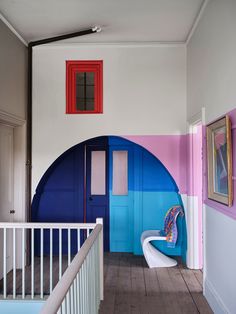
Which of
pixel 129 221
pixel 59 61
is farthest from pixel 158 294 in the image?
pixel 59 61

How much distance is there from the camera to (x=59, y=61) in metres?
4.23

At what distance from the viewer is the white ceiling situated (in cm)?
313

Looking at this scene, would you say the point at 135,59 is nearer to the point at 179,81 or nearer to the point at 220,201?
the point at 179,81

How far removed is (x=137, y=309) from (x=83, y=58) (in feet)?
10.8

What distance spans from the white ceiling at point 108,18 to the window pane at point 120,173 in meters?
1.77

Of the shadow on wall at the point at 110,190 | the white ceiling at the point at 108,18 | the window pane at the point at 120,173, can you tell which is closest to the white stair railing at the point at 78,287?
the shadow on wall at the point at 110,190

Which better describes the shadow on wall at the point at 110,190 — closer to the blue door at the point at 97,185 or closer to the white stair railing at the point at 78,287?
the blue door at the point at 97,185

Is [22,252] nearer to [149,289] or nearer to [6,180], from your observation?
[6,180]

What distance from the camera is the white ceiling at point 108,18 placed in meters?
3.13

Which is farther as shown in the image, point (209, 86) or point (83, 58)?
point (83, 58)

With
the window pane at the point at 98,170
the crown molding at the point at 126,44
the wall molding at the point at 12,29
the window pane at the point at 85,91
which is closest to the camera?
the wall molding at the point at 12,29

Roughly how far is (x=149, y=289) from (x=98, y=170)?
2113 mm

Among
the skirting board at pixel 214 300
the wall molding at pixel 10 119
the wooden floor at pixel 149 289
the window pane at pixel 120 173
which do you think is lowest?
the wooden floor at pixel 149 289

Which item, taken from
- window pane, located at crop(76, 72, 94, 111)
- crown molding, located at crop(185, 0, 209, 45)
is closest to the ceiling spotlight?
window pane, located at crop(76, 72, 94, 111)
